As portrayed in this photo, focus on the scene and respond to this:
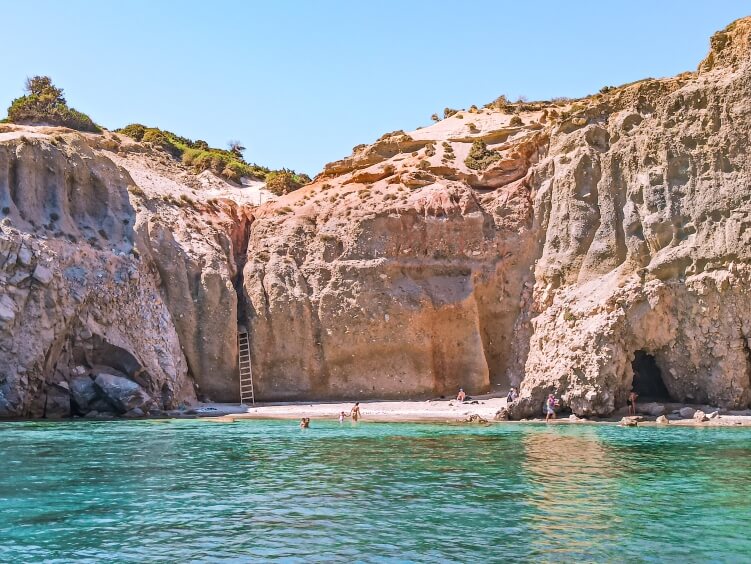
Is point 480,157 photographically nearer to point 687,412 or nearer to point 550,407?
point 550,407

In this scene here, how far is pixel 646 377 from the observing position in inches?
1355

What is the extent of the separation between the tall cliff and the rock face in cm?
9

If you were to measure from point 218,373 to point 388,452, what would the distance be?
61.3 ft

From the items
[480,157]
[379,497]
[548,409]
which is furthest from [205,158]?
[379,497]

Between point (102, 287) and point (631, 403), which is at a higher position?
point (102, 287)

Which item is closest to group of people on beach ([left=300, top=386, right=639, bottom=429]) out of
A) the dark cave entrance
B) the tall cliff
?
the tall cliff

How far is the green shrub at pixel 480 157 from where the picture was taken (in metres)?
44.0

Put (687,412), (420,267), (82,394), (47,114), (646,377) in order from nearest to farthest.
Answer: (687,412), (82,394), (646,377), (420,267), (47,114)

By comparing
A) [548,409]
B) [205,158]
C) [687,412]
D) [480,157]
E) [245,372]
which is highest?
[205,158]

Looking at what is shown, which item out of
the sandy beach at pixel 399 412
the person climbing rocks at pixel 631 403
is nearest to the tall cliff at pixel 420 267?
the person climbing rocks at pixel 631 403

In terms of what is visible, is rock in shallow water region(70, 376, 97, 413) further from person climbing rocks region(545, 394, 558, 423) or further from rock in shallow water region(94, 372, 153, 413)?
person climbing rocks region(545, 394, 558, 423)

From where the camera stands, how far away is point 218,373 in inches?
1555

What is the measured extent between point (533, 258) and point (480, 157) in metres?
8.23

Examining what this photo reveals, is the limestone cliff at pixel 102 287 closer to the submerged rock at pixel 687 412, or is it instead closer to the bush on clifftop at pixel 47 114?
the bush on clifftop at pixel 47 114
